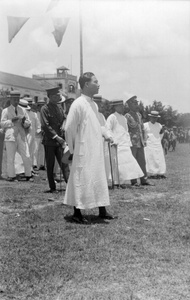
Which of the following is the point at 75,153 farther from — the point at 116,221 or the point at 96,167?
the point at 116,221

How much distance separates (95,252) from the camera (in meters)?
4.51

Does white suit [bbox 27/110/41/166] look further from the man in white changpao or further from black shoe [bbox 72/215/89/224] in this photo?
black shoe [bbox 72/215/89/224]

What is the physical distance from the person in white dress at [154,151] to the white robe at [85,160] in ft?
20.5

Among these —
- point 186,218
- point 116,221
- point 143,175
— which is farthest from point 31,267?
point 143,175

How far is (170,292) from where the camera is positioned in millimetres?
3512

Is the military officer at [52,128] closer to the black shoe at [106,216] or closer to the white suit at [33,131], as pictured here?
the black shoe at [106,216]

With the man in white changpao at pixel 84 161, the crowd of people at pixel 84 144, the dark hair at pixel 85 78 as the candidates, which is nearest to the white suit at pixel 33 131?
the crowd of people at pixel 84 144

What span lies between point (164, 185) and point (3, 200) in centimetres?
380

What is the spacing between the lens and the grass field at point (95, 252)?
355 centimetres

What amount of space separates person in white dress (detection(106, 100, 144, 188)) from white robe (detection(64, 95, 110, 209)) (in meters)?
3.67

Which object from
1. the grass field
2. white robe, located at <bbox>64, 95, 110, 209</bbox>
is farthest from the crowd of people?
the grass field

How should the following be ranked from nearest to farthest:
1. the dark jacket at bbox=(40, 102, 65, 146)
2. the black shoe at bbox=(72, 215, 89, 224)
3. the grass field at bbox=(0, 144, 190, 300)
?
the grass field at bbox=(0, 144, 190, 300) → the black shoe at bbox=(72, 215, 89, 224) → the dark jacket at bbox=(40, 102, 65, 146)

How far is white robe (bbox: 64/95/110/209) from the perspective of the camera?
583cm

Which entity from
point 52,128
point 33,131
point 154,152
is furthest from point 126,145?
point 33,131
